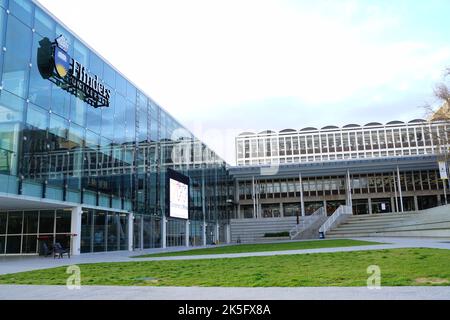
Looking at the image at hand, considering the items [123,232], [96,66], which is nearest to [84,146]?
[96,66]

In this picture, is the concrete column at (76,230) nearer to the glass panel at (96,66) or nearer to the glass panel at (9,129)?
the glass panel at (9,129)

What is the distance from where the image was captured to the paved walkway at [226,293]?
658cm

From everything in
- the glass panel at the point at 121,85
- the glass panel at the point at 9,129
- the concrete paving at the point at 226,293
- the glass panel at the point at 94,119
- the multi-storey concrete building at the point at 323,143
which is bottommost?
the concrete paving at the point at 226,293

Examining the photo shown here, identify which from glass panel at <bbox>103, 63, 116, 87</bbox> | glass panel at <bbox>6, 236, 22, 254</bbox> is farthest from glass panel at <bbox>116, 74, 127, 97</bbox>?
glass panel at <bbox>6, 236, 22, 254</bbox>

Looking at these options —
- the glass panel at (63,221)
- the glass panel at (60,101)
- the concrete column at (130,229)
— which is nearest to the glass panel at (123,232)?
the concrete column at (130,229)

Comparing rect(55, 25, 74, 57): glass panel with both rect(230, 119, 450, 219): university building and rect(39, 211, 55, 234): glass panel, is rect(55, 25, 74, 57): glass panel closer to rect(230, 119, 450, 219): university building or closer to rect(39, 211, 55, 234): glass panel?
rect(39, 211, 55, 234): glass panel

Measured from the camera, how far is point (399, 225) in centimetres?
3925

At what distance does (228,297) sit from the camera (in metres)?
6.89

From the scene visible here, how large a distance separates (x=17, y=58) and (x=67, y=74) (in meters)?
3.72

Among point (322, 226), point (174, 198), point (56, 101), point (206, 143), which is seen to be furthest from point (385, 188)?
point (56, 101)

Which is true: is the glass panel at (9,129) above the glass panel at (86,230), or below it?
above

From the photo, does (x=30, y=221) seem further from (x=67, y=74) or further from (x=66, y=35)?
(x=66, y=35)

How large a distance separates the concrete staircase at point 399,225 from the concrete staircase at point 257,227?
24.0ft
